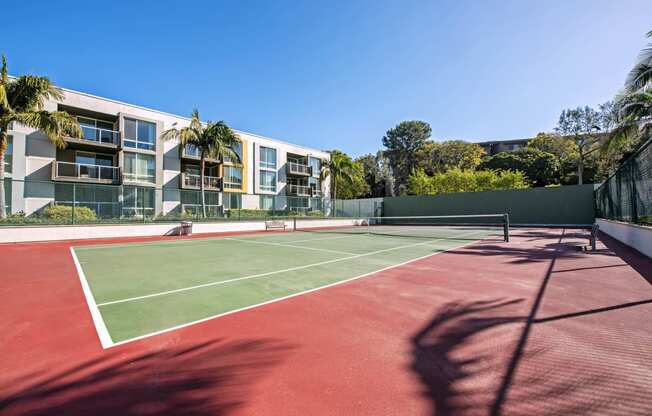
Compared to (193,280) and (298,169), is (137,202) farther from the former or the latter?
(298,169)

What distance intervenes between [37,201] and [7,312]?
15016 millimetres

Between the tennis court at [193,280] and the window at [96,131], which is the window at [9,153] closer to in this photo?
the window at [96,131]

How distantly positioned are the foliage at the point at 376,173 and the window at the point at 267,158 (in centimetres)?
2237

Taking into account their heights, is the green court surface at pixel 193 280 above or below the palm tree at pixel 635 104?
below

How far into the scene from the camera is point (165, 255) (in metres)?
10.3

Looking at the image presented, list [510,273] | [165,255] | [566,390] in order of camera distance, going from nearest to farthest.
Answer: [566,390] < [510,273] < [165,255]

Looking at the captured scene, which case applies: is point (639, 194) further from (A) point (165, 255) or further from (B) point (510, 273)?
(A) point (165, 255)

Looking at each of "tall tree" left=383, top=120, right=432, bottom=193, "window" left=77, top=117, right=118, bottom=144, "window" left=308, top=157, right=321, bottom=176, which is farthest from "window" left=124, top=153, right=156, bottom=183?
"tall tree" left=383, top=120, right=432, bottom=193

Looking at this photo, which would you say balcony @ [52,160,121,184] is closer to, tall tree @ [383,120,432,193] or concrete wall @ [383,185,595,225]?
concrete wall @ [383,185,595,225]

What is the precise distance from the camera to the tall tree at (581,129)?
128 ft

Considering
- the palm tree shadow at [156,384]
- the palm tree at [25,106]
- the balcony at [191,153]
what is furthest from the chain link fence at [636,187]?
the balcony at [191,153]

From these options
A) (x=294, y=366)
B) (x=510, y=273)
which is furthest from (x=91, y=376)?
(x=510, y=273)

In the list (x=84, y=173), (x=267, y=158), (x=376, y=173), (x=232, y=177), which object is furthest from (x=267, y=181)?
(x=376, y=173)

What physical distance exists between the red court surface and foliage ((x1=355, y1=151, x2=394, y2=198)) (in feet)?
166
